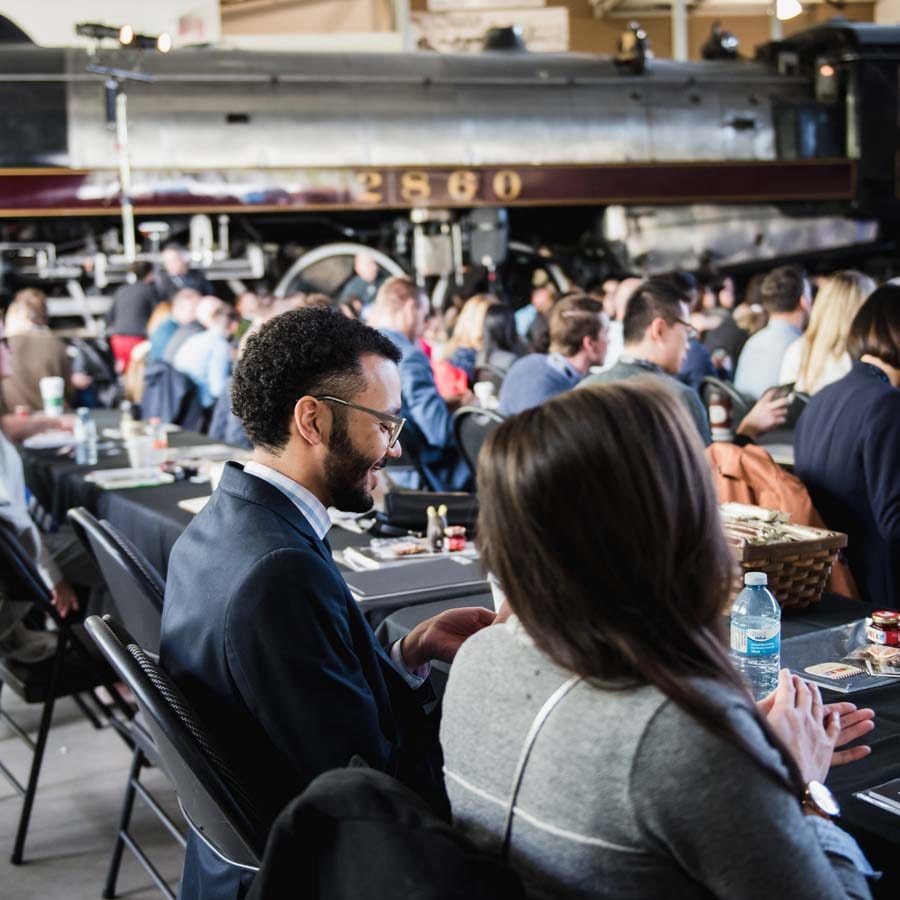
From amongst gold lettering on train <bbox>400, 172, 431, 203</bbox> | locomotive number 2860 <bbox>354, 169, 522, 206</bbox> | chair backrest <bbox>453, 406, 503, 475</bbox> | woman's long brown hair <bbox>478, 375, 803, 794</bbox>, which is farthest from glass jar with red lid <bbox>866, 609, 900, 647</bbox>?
gold lettering on train <bbox>400, 172, 431, 203</bbox>

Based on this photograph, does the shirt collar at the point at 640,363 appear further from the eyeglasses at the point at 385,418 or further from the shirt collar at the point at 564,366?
the eyeglasses at the point at 385,418

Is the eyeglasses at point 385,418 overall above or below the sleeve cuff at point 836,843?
above

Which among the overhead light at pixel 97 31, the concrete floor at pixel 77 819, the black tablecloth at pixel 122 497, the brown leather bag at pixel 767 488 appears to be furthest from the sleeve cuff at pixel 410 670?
the overhead light at pixel 97 31

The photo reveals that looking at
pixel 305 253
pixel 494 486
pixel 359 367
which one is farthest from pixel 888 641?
pixel 305 253

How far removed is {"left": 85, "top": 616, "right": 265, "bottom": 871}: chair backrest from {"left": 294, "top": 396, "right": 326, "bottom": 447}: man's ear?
422 mm

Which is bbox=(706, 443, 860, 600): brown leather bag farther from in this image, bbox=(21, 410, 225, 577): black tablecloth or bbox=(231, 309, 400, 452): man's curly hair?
bbox=(21, 410, 225, 577): black tablecloth

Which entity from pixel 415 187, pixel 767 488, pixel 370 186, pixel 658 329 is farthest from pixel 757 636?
pixel 415 187

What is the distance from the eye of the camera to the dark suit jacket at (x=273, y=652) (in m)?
1.50

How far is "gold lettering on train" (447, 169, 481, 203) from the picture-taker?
1012cm

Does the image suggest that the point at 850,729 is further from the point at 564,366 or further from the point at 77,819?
the point at 564,366

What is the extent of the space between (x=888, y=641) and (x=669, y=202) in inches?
375

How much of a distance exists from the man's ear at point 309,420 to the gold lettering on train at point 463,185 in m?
8.55

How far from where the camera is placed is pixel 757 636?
1.86 meters

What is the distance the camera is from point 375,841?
1.03m
